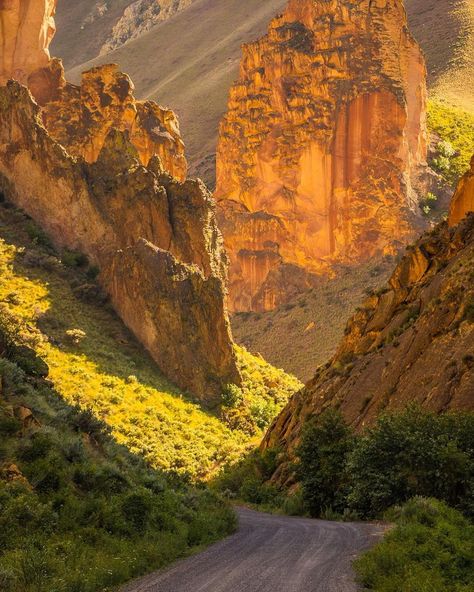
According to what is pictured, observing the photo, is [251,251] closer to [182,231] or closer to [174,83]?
[182,231]

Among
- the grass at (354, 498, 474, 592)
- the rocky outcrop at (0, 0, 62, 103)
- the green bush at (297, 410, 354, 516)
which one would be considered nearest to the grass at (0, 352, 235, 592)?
the grass at (354, 498, 474, 592)

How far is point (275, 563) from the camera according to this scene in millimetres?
15836

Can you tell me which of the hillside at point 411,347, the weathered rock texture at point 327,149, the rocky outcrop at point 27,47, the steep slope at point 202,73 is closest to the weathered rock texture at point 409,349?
the hillside at point 411,347

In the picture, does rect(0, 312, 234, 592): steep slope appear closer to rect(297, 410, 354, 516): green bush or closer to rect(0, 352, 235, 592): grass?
rect(0, 352, 235, 592): grass

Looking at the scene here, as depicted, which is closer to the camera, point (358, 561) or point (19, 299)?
point (358, 561)

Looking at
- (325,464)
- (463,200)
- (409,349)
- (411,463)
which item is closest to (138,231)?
(463,200)

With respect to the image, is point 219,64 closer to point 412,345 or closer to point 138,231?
point 138,231

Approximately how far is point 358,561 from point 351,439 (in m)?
13.0

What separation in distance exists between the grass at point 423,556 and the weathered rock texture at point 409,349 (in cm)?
827

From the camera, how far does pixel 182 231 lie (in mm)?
59812

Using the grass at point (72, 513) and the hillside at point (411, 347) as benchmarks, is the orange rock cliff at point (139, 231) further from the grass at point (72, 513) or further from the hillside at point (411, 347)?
the grass at point (72, 513)

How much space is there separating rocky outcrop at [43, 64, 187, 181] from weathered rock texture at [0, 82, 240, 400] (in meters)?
7.09

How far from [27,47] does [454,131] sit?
60.3 meters

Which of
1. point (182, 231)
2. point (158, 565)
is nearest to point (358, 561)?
point (158, 565)
